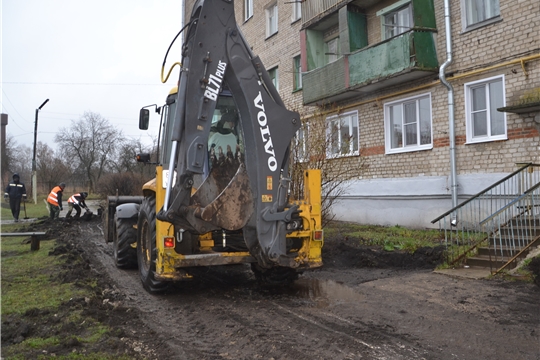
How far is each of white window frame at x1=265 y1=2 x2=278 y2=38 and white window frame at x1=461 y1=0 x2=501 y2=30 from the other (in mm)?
10325

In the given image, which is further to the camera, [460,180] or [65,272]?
[460,180]

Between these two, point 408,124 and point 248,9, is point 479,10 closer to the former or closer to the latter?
point 408,124

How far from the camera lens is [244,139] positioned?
19.3 ft

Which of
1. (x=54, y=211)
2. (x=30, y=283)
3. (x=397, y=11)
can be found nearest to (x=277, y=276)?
(x=30, y=283)

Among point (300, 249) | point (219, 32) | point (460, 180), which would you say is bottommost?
point (300, 249)

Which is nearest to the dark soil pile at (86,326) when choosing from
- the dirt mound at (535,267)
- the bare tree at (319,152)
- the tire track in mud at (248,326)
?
the tire track in mud at (248,326)

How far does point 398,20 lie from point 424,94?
2795 millimetres

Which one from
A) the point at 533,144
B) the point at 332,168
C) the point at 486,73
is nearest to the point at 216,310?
the point at 332,168

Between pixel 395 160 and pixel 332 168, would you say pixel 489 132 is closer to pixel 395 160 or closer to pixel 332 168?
pixel 395 160

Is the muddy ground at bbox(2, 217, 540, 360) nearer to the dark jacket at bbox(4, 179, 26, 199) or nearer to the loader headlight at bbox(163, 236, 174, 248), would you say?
the loader headlight at bbox(163, 236, 174, 248)

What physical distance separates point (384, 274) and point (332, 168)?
303 cm

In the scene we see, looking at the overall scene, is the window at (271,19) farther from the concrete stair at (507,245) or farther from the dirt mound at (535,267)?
the dirt mound at (535,267)

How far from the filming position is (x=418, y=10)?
13273mm

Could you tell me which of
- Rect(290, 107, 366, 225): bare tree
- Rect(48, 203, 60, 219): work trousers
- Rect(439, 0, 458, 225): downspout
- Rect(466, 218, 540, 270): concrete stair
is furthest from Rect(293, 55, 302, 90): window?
Rect(466, 218, 540, 270): concrete stair
